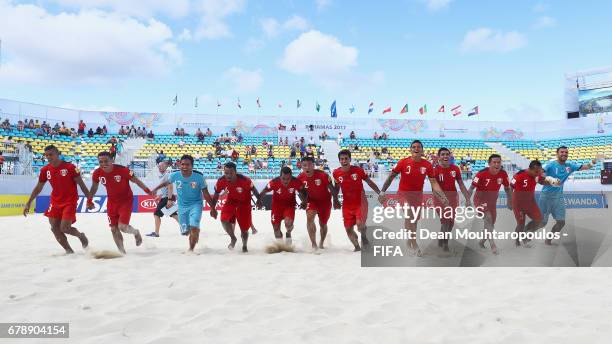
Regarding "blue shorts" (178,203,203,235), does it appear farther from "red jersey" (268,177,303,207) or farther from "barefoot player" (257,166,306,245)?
"red jersey" (268,177,303,207)

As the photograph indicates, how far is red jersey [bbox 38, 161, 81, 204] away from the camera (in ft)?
24.9

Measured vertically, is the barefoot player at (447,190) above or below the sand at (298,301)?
above

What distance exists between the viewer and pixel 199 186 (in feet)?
27.0

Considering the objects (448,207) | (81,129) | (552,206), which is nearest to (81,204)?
(448,207)

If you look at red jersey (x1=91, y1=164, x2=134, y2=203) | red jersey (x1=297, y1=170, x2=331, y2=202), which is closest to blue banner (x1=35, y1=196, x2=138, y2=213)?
red jersey (x1=91, y1=164, x2=134, y2=203)

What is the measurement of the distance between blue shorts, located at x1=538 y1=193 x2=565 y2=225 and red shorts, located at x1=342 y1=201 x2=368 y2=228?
3497 mm

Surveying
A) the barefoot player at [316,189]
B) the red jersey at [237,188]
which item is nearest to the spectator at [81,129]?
the red jersey at [237,188]

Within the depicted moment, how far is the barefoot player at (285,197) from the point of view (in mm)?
8406

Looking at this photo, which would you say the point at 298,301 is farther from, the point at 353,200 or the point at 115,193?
the point at 115,193

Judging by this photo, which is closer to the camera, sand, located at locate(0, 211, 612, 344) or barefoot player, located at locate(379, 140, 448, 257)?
sand, located at locate(0, 211, 612, 344)

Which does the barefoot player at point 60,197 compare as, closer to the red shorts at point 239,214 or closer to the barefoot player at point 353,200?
the red shorts at point 239,214

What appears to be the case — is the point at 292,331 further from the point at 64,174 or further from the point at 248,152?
the point at 248,152

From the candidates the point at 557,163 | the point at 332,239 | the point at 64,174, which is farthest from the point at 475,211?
the point at 64,174

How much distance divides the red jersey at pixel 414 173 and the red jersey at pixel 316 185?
1.52m
